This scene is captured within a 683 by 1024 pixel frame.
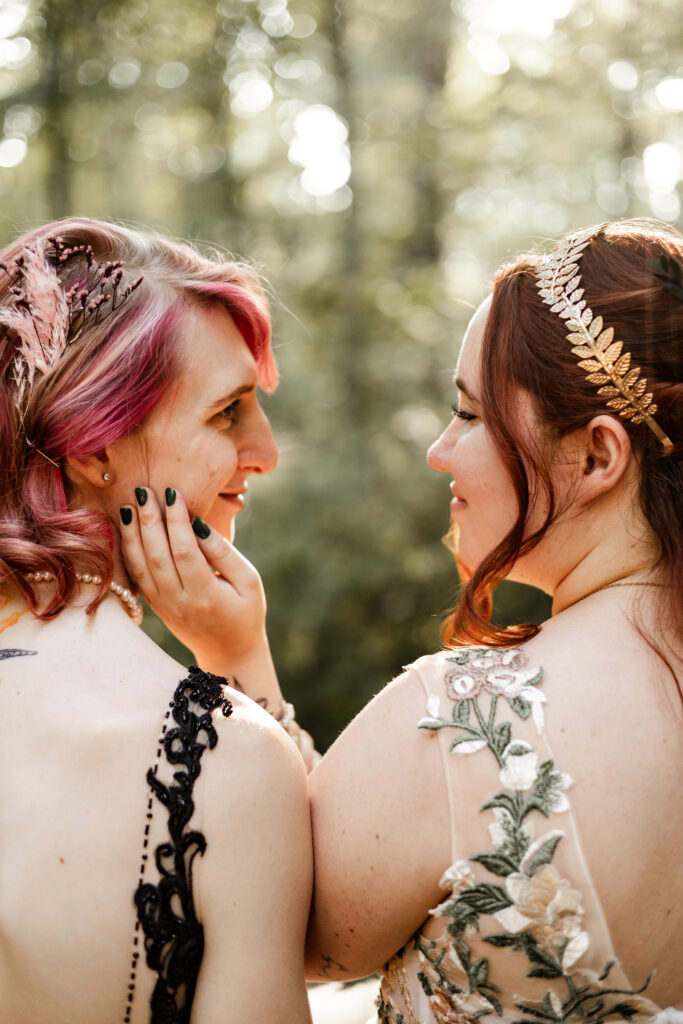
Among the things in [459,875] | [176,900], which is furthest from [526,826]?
[176,900]

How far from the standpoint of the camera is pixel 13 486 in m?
2.13

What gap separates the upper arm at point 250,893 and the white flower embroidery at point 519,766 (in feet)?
1.38

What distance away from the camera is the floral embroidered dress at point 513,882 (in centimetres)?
170

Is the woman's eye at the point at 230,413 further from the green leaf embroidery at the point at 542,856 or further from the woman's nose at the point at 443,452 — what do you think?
the green leaf embroidery at the point at 542,856

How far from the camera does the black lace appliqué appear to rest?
5.47 feet

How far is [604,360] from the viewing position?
192 cm

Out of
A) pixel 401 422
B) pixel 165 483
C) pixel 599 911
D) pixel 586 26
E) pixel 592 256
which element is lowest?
pixel 401 422

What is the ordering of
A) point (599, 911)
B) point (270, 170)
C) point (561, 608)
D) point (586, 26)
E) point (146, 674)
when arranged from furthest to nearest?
point (270, 170) < point (586, 26) < point (561, 608) < point (146, 674) < point (599, 911)

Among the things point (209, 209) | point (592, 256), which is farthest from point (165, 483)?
point (209, 209)

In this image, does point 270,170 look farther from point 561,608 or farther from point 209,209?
point 561,608

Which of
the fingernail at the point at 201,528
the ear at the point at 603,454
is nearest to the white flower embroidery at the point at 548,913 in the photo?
the ear at the point at 603,454

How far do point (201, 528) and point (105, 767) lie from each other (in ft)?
2.56

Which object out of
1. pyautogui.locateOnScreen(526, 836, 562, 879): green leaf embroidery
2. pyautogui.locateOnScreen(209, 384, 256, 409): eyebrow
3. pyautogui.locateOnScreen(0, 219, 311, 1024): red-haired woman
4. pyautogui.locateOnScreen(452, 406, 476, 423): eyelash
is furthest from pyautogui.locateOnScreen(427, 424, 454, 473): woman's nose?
pyautogui.locateOnScreen(526, 836, 562, 879): green leaf embroidery

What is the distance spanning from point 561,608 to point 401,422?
17.9ft
